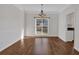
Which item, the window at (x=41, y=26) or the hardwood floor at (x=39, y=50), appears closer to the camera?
the hardwood floor at (x=39, y=50)

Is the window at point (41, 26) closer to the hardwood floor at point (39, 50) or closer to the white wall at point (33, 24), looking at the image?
the white wall at point (33, 24)

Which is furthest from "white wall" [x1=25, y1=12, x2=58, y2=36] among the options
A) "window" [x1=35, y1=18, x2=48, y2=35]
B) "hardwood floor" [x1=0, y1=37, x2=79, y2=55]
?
"hardwood floor" [x1=0, y1=37, x2=79, y2=55]

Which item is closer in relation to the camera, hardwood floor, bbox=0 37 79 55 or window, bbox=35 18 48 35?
hardwood floor, bbox=0 37 79 55

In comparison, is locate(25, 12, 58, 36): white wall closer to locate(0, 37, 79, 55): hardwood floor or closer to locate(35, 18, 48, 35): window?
locate(35, 18, 48, 35): window

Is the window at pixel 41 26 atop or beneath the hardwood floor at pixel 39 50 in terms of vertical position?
atop

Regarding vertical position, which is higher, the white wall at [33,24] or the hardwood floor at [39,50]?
the white wall at [33,24]

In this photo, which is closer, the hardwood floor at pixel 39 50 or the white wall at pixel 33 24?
the hardwood floor at pixel 39 50

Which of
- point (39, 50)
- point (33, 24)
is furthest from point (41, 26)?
point (39, 50)

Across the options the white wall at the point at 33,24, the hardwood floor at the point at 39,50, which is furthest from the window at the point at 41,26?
the hardwood floor at the point at 39,50

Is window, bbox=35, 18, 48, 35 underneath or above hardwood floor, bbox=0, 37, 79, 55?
above

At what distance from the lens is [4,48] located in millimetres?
4227

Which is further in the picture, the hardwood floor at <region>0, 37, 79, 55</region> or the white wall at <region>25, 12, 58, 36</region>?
the white wall at <region>25, 12, 58, 36</region>
